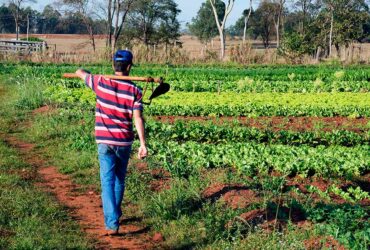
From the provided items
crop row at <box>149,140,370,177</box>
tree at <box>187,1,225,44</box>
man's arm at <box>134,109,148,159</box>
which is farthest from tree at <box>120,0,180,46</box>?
man's arm at <box>134,109,148,159</box>

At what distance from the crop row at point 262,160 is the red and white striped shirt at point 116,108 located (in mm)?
2390

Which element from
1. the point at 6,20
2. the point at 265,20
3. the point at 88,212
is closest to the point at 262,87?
the point at 88,212

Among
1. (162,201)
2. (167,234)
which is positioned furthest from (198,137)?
(167,234)

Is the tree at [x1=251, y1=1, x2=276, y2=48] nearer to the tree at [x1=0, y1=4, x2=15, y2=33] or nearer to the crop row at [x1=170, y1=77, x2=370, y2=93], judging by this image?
the tree at [x1=0, y1=4, x2=15, y2=33]

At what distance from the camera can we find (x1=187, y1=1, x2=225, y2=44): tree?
70.6 metres

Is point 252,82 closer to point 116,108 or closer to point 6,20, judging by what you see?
point 116,108

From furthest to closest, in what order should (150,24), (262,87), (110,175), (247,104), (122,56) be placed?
1. (150,24)
2. (262,87)
3. (247,104)
4. (110,175)
5. (122,56)

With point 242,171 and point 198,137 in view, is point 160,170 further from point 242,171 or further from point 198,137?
point 198,137

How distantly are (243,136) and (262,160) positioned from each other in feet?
9.53

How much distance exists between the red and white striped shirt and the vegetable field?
4.09 feet

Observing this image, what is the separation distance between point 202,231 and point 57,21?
318ft

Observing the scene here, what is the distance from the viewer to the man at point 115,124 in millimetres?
6570

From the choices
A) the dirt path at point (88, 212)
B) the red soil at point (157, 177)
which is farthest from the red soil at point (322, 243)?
the red soil at point (157, 177)

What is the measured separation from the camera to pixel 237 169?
31.4 ft
